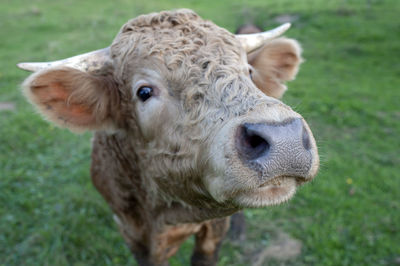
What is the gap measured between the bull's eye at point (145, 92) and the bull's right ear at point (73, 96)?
27 cm

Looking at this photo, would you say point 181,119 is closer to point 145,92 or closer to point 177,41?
point 145,92

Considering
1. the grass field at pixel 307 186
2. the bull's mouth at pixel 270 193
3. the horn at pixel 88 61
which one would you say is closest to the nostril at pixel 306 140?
the bull's mouth at pixel 270 193

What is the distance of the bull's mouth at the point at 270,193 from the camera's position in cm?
151

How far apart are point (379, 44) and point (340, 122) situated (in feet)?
15.8

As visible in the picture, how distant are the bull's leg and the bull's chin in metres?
1.41

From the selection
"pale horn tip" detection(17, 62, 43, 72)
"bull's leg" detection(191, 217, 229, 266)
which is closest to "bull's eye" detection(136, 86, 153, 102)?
"pale horn tip" detection(17, 62, 43, 72)

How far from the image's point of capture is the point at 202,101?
1761 millimetres

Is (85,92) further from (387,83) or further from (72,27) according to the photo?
(72,27)

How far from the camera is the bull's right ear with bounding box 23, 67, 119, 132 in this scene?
6.76ft

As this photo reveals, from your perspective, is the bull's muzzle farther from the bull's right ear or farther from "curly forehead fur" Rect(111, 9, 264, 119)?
the bull's right ear

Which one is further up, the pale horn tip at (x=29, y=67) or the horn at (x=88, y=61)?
the pale horn tip at (x=29, y=67)

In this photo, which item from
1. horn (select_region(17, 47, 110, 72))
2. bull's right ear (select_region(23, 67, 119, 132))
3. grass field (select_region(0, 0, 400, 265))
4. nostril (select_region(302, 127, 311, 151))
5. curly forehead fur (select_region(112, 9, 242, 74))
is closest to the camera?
nostril (select_region(302, 127, 311, 151))

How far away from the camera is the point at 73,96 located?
2.18 metres

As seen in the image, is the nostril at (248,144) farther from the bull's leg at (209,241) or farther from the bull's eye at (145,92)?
the bull's leg at (209,241)
